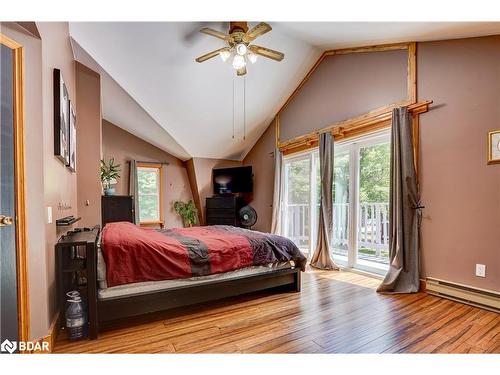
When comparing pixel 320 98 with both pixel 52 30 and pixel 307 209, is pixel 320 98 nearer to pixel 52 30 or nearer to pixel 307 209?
pixel 307 209

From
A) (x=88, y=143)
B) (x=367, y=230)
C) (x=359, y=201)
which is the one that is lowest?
(x=367, y=230)

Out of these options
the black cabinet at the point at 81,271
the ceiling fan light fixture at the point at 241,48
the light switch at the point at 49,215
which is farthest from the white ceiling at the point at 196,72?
the black cabinet at the point at 81,271

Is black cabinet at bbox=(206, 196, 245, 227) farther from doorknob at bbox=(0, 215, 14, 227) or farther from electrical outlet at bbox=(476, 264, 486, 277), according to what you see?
doorknob at bbox=(0, 215, 14, 227)

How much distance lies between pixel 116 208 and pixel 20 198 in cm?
298

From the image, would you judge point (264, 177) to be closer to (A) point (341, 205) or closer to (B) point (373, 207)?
(A) point (341, 205)

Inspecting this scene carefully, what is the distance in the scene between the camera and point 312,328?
204 centimetres

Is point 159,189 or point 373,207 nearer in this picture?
point 373,207

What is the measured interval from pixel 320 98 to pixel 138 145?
3950mm

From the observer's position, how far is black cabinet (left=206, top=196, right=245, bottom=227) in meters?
5.55

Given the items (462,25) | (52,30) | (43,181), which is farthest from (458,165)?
(52,30)

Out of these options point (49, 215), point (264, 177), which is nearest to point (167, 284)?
point (49, 215)

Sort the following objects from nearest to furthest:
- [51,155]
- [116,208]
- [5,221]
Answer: [5,221]
[51,155]
[116,208]

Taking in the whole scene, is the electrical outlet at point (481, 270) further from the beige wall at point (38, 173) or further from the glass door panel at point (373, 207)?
the beige wall at point (38, 173)
